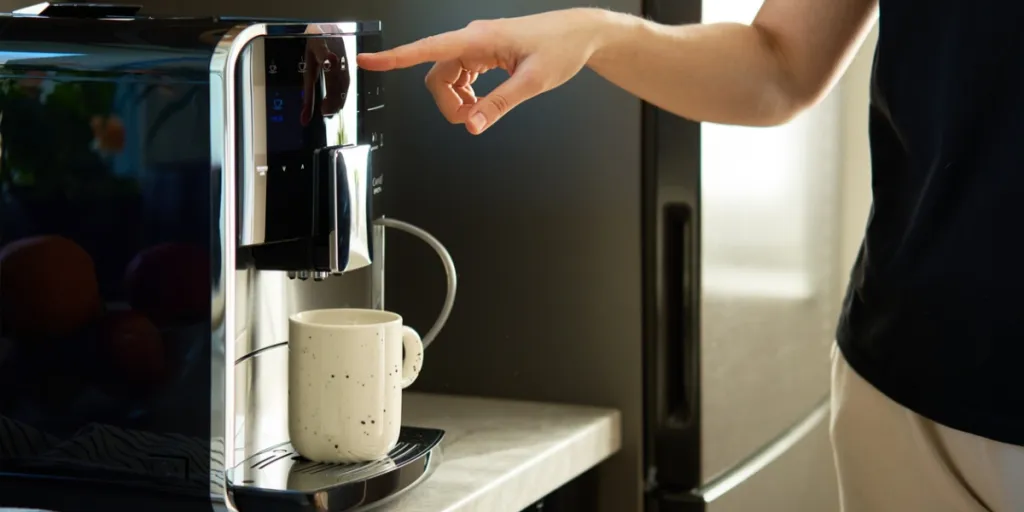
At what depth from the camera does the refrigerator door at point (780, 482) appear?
54.8 inches

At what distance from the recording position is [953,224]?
1000 mm

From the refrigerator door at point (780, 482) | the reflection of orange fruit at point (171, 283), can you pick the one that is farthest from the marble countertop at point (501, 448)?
the reflection of orange fruit at point (171, 283)

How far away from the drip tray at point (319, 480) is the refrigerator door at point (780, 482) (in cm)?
40

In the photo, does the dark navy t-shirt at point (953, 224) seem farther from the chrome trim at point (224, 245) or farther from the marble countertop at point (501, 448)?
the chrome trim at point (224, 245)

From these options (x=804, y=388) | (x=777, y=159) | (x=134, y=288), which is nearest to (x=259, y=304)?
(x=134, y=288)

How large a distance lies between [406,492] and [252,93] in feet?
1.06

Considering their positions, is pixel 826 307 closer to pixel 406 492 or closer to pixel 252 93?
pixel 406 492

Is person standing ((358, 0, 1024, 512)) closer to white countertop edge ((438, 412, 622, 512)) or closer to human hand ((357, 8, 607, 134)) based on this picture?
human hand ((357, 8, 607, 134))

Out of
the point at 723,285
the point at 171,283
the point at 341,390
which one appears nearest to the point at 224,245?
the point at 171,283

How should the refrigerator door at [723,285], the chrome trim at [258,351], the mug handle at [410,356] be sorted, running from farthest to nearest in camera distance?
the refrigerator door at [723,285] < the mug handle at [410,356] < the chrome trim at [258,351]

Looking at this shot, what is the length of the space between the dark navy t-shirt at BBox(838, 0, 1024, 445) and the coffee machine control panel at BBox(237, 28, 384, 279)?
40 centimetres

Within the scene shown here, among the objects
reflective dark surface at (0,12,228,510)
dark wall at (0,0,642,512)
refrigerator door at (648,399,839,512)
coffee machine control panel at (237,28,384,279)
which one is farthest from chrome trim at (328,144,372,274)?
refrigerator door at (648,399,839,512)

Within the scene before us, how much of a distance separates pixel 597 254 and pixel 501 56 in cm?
46

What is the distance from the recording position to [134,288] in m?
0.96
